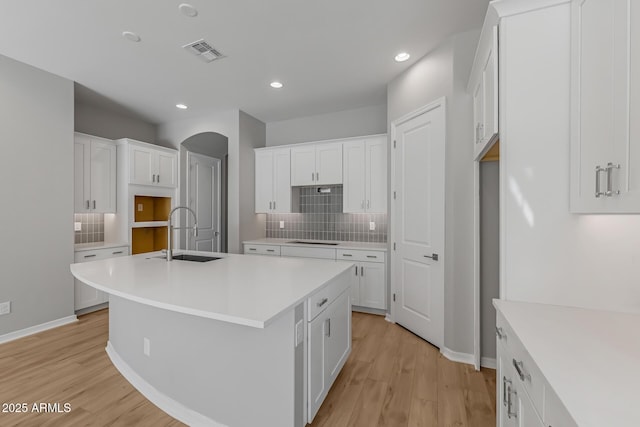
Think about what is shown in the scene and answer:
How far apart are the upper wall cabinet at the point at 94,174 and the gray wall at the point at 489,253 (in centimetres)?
470

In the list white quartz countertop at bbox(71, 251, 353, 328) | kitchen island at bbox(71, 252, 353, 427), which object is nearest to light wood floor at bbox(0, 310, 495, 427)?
kitchen island at bbox(71, 252, 353, 427)

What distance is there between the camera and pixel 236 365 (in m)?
1.58

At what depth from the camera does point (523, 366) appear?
40.7 inches

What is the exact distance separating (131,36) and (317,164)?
2556mm

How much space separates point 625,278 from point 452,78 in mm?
1992

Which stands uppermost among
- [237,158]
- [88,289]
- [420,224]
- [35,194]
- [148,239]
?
[237,158]

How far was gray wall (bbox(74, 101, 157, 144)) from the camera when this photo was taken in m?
4.09

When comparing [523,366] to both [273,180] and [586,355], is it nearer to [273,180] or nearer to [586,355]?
[586,355]

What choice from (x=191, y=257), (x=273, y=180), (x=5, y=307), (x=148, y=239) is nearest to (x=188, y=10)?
(x=191, y=257)

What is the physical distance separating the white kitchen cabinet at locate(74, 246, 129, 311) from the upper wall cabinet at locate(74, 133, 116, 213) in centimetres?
58

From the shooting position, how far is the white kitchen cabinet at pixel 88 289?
3.54 metres

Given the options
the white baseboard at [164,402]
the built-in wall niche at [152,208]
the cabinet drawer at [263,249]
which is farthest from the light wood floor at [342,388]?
the built-in wall niche at [152,208]

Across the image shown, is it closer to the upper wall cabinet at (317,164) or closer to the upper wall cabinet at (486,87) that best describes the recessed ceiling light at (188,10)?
the upper wall cabinet at (486,87)

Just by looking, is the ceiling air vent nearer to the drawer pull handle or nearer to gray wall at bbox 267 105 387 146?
gray wall at bbox 267 105 387 146
